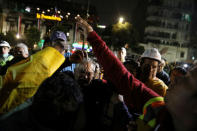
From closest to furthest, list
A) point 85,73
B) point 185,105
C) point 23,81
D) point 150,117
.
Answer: point 185,105
point 150,117
point 23,81
point 85,73

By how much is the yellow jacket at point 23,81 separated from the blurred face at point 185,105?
1341 millimetres

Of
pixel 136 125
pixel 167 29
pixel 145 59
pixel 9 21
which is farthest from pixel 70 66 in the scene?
pixel 167 29

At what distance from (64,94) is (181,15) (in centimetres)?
6891

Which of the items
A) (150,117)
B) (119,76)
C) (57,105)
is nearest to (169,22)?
(119,76)

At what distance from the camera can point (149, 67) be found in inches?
119

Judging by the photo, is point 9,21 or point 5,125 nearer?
point 5,125

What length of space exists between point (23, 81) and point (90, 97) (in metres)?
0.75

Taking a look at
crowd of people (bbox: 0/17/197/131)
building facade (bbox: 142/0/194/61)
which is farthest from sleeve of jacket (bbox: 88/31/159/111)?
building facade (bbox: 142/0/194/61)

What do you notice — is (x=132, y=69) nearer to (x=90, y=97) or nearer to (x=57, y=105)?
(x=90, y=97)

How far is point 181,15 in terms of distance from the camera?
2389 inches

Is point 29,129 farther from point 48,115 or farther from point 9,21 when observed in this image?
point 9,21

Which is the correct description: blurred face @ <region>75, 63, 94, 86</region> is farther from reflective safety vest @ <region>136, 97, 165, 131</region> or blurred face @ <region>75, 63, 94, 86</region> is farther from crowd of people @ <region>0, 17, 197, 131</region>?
reflective safety vest @ <region>136, 97, 165, 131</region>

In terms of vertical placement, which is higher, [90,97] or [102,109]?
[90,97]

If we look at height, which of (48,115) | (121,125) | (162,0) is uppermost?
(162,0)
